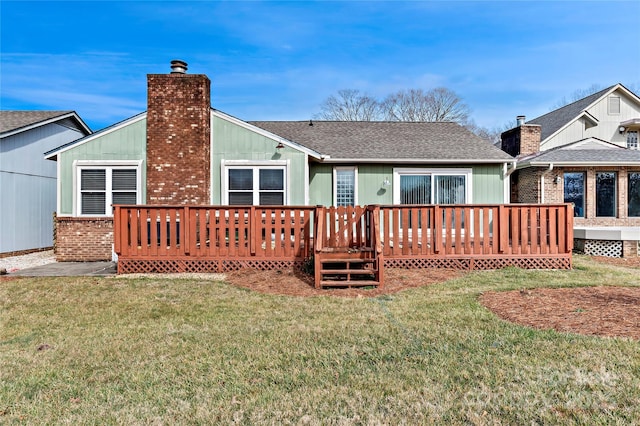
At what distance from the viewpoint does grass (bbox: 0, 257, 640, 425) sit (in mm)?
2439

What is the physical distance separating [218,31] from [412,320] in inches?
528

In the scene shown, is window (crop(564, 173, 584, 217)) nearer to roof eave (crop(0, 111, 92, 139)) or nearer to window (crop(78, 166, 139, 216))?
window (crop(78, 166, 139, 216))

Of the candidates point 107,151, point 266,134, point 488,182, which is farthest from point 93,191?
point 488,182

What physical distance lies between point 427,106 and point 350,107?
25.9 ft

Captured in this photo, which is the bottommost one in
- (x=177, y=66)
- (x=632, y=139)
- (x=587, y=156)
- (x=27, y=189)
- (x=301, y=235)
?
(x=301, y=235)

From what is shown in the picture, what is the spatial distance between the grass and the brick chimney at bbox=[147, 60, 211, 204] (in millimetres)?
4757

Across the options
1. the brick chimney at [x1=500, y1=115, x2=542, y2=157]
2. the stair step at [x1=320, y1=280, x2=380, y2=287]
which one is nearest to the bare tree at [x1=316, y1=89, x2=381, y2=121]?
the brick chimney at [x1=500, y1=115, x2=542, y2=157]

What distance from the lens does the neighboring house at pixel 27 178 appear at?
11.7m

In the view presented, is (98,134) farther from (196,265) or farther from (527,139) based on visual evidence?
(527,139)

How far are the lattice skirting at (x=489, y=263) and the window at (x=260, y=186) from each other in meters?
3.99

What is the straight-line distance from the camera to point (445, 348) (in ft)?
11.4

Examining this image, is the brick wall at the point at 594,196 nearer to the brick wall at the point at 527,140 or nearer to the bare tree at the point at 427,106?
the brick wall at the point at 527,140

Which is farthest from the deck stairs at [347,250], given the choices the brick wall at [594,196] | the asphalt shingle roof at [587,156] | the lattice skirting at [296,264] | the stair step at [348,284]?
the brick wall at [594,196]

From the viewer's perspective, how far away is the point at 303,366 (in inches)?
124
